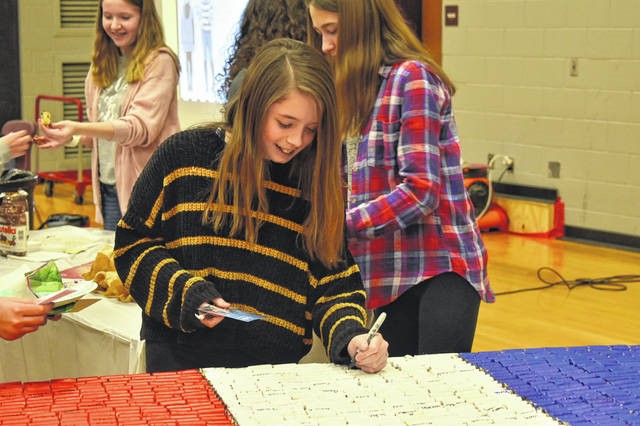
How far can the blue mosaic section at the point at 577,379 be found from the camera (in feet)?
6.19

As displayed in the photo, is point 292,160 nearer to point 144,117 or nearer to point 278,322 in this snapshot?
point 278,322

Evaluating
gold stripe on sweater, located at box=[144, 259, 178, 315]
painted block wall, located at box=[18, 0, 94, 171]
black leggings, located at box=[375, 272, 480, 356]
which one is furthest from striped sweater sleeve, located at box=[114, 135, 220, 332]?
painted block wall, located at box=[18, 0, 94, 171]

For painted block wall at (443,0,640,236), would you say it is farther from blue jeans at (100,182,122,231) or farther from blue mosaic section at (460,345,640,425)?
blue mosaic section at (460,345,640,425)

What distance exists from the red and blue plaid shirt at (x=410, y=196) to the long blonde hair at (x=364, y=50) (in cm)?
3

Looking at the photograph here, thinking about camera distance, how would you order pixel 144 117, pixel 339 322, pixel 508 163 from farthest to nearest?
pixel 508 163, pixel 144 117, pixel 339 322

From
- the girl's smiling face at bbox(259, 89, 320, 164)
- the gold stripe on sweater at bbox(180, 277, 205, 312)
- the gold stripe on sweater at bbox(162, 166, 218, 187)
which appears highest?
the girl's smiling face at bbox(259, 89, 320, 164)

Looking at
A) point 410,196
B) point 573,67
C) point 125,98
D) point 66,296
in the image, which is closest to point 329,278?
point 410,196

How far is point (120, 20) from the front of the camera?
371 centimetres

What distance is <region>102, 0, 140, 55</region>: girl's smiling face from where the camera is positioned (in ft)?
12.1

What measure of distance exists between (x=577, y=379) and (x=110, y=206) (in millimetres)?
2323

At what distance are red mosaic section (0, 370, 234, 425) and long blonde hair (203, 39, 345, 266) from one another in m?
0.35

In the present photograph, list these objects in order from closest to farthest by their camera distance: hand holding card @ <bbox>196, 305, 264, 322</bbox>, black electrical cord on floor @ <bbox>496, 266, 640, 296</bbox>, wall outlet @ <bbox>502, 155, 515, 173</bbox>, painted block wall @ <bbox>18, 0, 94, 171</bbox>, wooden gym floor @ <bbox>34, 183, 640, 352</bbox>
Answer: hand holding card @ <bbox>196, 305, 264, 322</bbox>, wooden gym floor @ <bbox>34, 183, 640, 352</bbox>, black electrical cord on floor @ <bbox>496, 266, 640, 296</bbox>, wall outlet @ <bbox>502, 155, 515, 173</bbox>, painted block wall @ <bbox>18, 0, 94, 171</bbox>

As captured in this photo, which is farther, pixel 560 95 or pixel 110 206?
pixel 560 95

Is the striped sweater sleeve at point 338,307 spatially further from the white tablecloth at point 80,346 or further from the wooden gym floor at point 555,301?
the wooden gym floor at point 555,301
